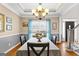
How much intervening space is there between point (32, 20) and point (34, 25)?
456mm

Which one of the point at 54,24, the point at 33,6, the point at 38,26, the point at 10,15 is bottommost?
the point at 38,26

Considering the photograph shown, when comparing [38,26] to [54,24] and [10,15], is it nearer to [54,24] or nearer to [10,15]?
[54,24]

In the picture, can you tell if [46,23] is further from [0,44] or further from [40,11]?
[0,44]

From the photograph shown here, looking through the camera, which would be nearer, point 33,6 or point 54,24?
point 33,6

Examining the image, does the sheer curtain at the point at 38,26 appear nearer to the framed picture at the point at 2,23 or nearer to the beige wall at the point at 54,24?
the beige wall at the point at 54,24

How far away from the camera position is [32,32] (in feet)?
35.2

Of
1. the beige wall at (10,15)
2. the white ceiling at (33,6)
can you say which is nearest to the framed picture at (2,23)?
the beige wall at (10,15)

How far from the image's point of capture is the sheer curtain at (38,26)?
1065cm

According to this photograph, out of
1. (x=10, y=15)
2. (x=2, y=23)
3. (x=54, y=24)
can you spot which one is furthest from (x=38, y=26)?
(x=2, y=23)

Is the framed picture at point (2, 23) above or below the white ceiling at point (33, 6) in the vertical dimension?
below

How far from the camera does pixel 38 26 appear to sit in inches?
426

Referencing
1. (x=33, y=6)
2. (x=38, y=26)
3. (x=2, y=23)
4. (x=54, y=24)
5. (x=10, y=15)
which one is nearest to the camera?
(x=2, y=23)

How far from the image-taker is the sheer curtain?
10.6 meters

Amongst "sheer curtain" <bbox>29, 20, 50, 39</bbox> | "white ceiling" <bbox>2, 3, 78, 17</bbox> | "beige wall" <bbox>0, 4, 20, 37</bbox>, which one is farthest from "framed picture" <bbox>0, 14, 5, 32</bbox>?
"sheer curtain" <bbox>29, 20, 50, 39</bbox>
